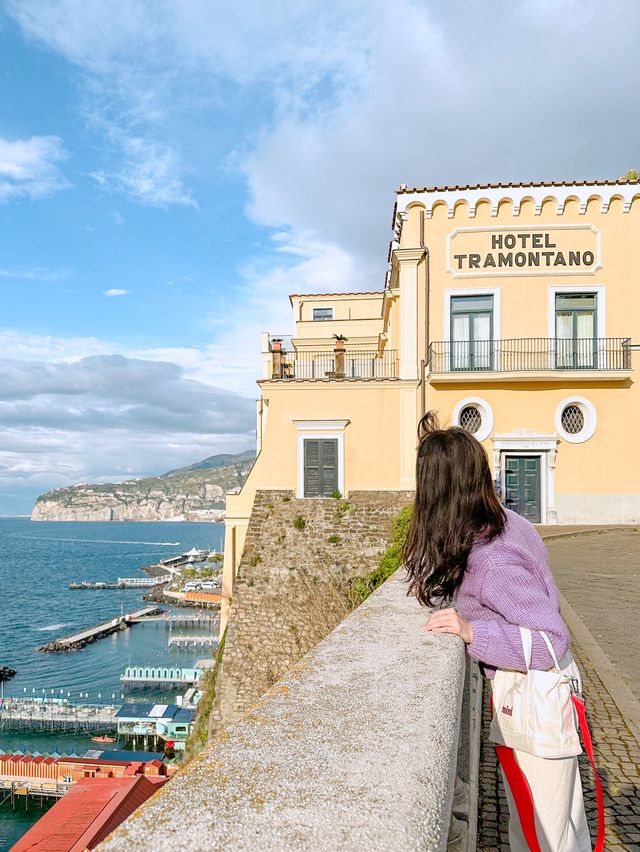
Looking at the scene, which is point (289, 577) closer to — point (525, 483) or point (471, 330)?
point (525, 483)

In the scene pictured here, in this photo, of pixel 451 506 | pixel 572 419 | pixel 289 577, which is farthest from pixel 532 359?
pixel 451 506

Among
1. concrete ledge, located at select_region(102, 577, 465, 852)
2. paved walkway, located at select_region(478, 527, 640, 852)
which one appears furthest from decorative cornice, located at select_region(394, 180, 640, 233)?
concrete ledge, located at select_region(102, 577, 465, 852)

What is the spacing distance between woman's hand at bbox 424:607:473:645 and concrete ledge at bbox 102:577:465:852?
0.16 meters

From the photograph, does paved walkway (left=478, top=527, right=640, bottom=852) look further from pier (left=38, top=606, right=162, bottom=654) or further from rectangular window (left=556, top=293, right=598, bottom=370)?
pier (left=38, top=606, right=162, bottom=654)

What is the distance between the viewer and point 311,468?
1686 centimetres

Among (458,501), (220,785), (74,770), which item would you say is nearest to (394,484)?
(458,501)

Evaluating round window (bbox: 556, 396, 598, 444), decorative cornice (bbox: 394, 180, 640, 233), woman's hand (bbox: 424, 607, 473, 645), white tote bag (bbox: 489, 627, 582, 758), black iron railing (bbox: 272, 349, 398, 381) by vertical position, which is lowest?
white tote bag (bbox: 489, 627, 582, 758)

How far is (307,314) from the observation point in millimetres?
25516

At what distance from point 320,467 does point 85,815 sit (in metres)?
12.8

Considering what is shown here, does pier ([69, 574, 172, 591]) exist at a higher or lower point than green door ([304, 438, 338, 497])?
lower

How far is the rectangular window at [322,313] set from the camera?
83.8 feet

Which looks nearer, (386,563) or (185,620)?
(386,563)

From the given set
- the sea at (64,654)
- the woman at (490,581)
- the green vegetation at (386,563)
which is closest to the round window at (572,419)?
the green vegetation at (386,563)

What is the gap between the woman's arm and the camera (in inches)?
82.0
